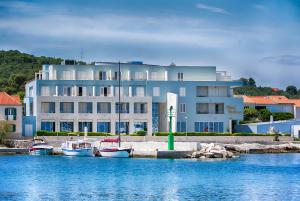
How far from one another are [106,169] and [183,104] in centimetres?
3744

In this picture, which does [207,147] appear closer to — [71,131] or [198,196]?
[71,131]

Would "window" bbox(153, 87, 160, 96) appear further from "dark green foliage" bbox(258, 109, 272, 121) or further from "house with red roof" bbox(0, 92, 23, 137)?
"dark green foliage" bbox(258, 109, 272, 121)

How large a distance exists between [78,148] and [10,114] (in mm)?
13955

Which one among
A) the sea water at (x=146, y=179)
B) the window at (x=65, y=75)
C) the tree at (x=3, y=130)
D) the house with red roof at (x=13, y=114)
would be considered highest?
the window at (x=65, y=75)

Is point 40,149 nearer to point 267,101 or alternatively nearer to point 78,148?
point 78,148

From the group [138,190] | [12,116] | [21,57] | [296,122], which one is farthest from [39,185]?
[21,57]

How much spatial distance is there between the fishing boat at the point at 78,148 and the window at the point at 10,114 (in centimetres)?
1114

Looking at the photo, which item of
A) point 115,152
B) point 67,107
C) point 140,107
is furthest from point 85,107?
point 115,152

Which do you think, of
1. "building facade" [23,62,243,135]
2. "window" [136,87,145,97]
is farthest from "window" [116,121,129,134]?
"window" [136,87,145,97]

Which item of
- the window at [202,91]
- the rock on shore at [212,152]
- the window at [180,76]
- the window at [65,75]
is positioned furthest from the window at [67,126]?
the rock on shore at [212,152]

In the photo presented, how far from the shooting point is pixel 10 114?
103688 millimetres

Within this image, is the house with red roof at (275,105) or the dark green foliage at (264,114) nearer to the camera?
the dark green foliage at (264,114)

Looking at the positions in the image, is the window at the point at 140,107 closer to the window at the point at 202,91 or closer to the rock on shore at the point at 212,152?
the window at the point at 202,91

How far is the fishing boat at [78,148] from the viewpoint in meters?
93.9
